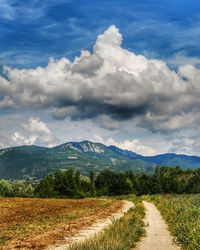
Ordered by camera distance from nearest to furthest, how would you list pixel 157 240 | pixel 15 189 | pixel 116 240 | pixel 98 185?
1. pixel 116 240
2. pixel 157 240
3. pixel 15 189
4. pixel 98 185

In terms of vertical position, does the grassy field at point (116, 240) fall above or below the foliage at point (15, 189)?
below

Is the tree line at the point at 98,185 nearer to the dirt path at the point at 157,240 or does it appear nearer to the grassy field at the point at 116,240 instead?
the dirt path at the point at 157,240

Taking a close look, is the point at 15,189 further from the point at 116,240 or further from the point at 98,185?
the point at 116,240

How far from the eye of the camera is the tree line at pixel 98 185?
130 m

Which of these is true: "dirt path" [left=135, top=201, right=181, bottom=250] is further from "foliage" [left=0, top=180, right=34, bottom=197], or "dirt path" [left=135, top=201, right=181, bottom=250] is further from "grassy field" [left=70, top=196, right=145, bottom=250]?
"foliage" [left=0, top=180, right=34, bottom=197]

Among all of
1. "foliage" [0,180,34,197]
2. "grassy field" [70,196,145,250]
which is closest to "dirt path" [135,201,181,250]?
"grassy field" [70,196,145,250]

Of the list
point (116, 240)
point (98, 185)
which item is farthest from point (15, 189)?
point (116, 240)

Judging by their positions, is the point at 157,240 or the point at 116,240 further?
the point at 157,240

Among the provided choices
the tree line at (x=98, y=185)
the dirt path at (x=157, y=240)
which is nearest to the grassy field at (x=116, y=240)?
the dirt path at (x=157, y=240)

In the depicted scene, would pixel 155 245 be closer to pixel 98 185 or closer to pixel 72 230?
pixel 72 230

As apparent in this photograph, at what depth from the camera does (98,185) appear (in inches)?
6344

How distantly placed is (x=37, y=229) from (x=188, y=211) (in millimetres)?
11676

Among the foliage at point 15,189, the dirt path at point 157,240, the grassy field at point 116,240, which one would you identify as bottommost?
the dirt path at point 157,240

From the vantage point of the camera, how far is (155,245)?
930 inches
